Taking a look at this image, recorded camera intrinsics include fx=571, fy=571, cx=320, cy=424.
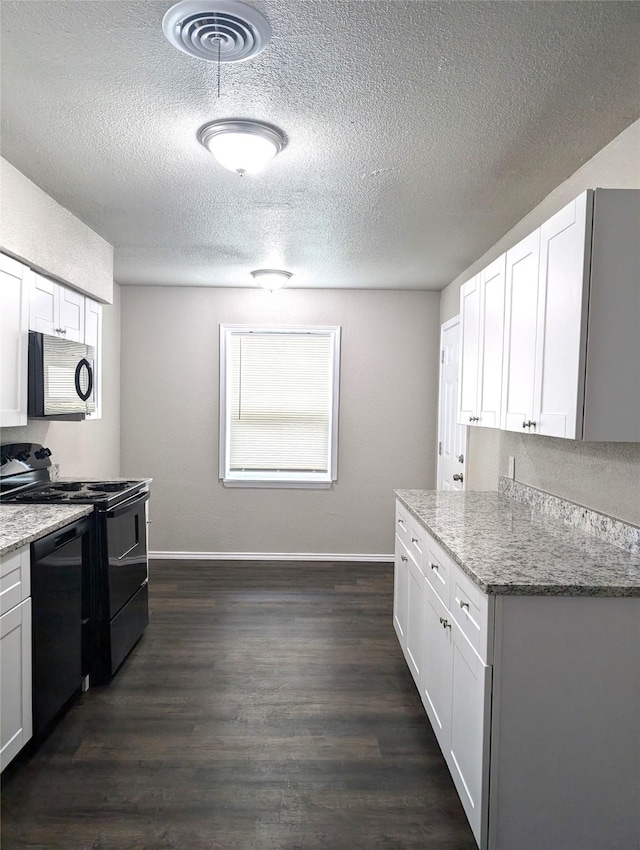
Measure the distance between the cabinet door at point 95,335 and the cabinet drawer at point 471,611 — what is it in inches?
99.6

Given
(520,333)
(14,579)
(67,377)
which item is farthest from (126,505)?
(520,333)

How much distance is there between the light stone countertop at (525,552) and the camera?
1.72 meters

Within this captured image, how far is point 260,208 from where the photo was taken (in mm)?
3127

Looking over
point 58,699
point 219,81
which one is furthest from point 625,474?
point 58,699

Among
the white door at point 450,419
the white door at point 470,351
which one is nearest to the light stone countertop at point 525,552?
the white door at point 470,351

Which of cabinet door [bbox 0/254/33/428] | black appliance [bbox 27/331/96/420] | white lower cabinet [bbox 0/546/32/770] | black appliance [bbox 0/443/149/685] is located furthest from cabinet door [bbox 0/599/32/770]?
black appliance [bbox 27/331/96/420]

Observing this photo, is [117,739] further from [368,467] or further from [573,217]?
[368,467]

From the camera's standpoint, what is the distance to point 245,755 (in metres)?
2.36

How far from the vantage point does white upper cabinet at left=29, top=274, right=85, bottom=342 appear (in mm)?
2898

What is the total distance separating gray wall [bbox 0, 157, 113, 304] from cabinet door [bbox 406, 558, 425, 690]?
2432mm

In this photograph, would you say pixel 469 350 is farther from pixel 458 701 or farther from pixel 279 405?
pixel 279 405

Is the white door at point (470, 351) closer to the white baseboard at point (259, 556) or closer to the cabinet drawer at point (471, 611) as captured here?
the cabinet drawer at point (471, 611)

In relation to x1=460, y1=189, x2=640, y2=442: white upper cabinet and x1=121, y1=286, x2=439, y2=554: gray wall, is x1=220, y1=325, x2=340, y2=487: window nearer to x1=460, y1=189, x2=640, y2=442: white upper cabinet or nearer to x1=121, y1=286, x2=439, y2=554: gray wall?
x1=121, y1=286, x2=439, y2=554: gray wall

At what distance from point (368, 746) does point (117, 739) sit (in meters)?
1.08
